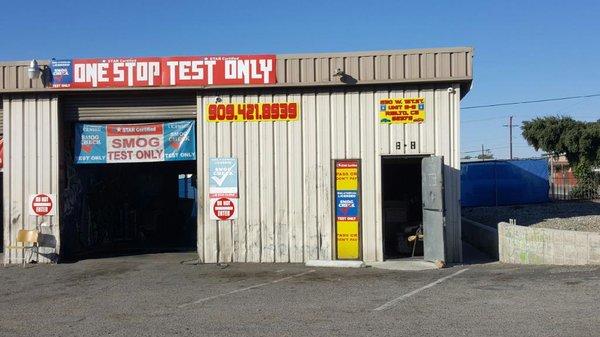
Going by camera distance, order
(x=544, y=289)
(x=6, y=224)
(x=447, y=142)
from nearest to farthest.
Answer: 1. (x=544, y=289)
2. (x=447, y=142)
3. (x=6, y=224)

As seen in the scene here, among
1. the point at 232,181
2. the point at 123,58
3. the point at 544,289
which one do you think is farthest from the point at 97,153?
the point at 544,289

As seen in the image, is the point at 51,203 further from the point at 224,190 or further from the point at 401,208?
the point at 401,208

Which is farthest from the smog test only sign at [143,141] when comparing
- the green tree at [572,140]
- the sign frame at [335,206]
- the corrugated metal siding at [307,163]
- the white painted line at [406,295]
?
the green tree at [572,140]

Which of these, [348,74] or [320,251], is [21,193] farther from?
[348,74]

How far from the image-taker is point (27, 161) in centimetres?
1514

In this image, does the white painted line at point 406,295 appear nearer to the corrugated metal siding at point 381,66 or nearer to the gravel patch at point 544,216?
the corrugated metal siding at point 381,66

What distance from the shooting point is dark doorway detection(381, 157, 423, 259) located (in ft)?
51.2

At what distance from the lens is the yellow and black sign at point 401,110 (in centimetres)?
1434

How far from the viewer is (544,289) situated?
992 centimetres

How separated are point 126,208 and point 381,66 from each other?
10.7 m

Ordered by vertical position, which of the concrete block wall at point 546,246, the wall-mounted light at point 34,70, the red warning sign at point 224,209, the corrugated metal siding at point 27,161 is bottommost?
the concrete block wall at point 546,246

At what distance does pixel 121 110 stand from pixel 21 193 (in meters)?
3.04

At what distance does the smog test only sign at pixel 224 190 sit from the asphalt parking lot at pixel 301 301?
1.49m

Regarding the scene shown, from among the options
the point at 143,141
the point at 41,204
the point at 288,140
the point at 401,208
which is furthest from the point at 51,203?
the point at 401,208
